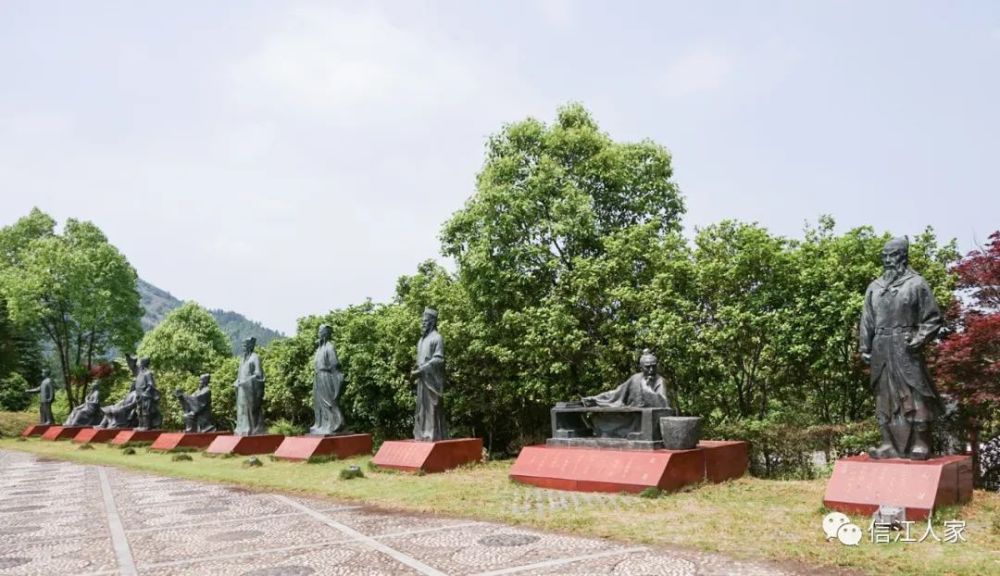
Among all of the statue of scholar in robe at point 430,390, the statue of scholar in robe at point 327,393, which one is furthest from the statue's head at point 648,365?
the statue of scholar in robe at point 327,393

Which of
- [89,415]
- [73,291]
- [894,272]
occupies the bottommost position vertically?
[89,415]

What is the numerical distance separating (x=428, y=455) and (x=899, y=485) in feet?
25.0

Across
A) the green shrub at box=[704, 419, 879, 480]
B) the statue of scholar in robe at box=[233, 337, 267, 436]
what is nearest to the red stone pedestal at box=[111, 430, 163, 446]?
the statue of scholar in robe at box=[233, 337, 267, 436]

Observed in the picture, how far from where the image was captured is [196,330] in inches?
1649

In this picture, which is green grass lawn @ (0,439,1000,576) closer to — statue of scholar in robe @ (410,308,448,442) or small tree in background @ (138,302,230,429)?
statue of scholar in robe @ (410,308,448,442)

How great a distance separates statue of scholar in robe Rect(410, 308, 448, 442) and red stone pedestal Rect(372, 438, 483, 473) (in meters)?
0.43

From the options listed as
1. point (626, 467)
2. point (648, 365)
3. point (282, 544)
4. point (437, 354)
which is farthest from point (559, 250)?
point (282, 544)

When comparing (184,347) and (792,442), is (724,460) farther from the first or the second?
(184,347)

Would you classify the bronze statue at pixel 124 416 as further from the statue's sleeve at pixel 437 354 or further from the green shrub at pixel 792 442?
the green shrub at pixel 792 442

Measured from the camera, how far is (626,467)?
9969 millimetres

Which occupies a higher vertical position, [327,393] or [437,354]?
[437,354]

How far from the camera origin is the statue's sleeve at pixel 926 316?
7840mm

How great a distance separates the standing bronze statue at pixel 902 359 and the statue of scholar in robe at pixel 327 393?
11531 millimetres

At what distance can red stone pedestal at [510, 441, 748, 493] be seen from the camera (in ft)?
31.7
